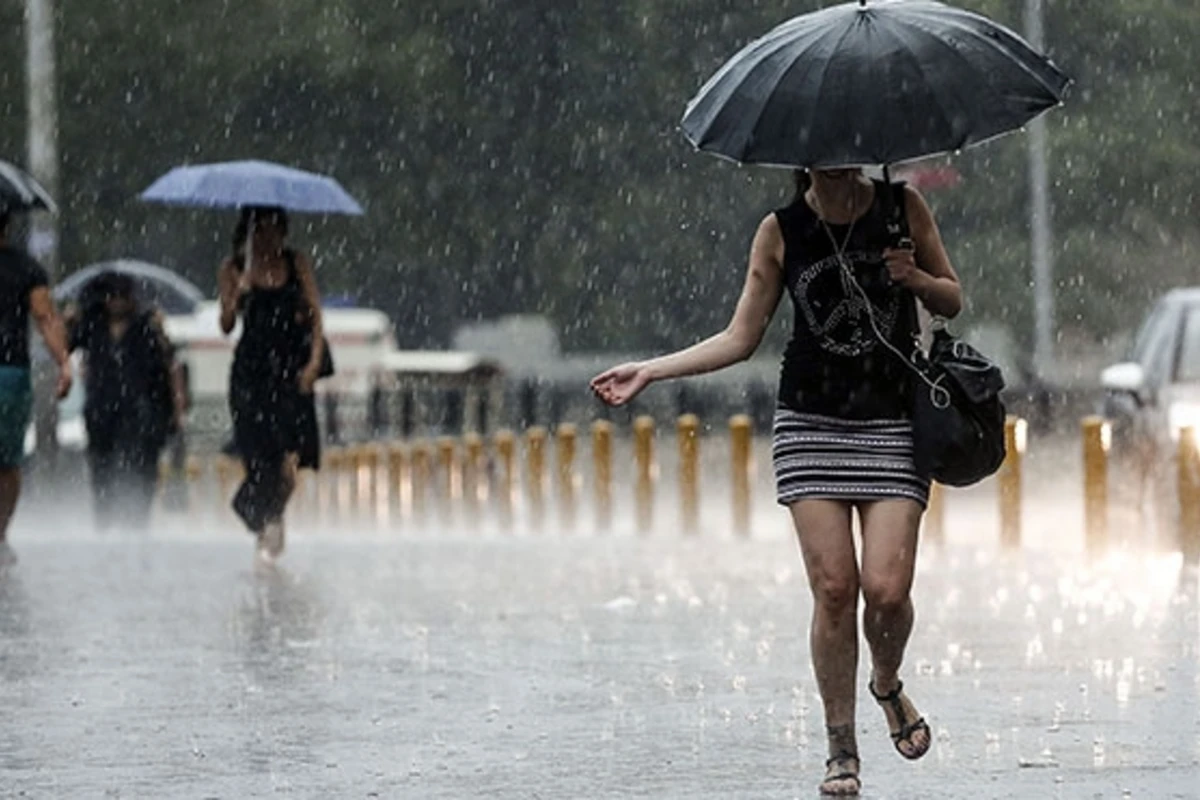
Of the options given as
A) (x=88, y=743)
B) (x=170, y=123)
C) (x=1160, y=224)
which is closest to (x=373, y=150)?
(x=170, y=123)

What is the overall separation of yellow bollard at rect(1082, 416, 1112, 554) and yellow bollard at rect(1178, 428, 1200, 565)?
2.82 ft

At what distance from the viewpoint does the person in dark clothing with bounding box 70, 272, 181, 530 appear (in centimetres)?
2161

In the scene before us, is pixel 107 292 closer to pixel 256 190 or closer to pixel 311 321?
pixel 256 190

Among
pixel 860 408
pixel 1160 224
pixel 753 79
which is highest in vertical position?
Answer: pixel 1160 224

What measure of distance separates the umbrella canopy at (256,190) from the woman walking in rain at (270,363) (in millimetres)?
814

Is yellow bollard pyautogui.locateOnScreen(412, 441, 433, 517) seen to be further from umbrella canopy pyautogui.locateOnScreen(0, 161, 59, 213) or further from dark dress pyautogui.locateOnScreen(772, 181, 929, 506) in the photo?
dark dress pyautogui.locateOnScreen(772, 181, 929, 506)

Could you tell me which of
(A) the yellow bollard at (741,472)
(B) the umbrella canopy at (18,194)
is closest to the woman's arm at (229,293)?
(B) the umbrella canopy at (18,194)

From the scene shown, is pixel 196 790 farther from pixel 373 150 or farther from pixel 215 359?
pixel 373 150

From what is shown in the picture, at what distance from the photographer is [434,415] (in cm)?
4312

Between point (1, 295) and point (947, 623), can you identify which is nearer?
point (947, 623)

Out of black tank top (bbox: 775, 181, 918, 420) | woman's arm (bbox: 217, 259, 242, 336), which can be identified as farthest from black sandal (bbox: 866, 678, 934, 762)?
woman's arm (bbox: 217, 259, 242, 336)

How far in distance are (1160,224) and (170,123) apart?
13.1 metres

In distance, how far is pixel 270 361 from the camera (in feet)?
53.3

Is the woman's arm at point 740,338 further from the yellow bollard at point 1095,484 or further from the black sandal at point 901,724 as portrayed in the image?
the yellow bollard at point 1095,484
